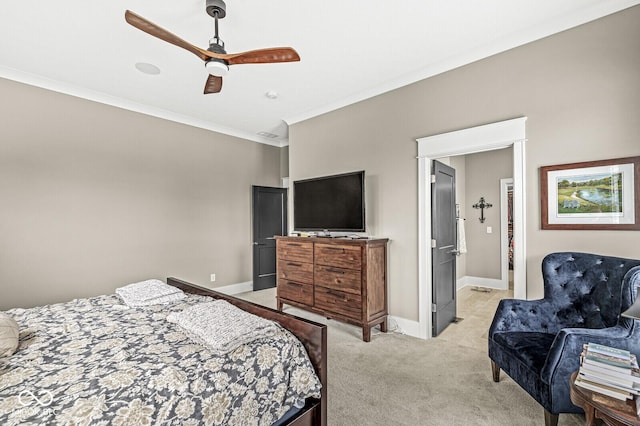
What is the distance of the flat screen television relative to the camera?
3.51 meters

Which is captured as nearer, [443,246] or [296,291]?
[443,246]

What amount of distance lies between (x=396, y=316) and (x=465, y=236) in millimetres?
3028

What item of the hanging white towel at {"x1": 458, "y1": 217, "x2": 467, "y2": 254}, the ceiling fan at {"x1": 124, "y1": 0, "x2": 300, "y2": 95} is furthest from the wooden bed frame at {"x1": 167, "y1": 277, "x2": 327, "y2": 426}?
the hanging white towel at {"x1": 458, "y1": 217, "x2": 467, "y2": 254}

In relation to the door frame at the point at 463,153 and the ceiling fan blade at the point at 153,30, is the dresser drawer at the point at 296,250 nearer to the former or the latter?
the door frame at the point at 463,153

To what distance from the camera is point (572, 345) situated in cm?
166

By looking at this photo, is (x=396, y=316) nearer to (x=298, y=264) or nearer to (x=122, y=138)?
(x=298, y=264)

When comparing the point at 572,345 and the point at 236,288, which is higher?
the point at 572,345

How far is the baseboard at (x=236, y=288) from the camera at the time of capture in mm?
5101

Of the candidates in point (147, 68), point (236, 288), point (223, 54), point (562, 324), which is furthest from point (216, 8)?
point (236, 288)

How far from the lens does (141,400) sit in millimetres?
1155

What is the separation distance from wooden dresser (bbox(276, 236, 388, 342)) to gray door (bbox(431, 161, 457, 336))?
1.80ft

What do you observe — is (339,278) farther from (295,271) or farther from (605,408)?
(605,408)

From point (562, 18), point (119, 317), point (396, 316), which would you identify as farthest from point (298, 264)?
point (562, 18)

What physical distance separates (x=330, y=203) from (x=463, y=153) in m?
1.61
